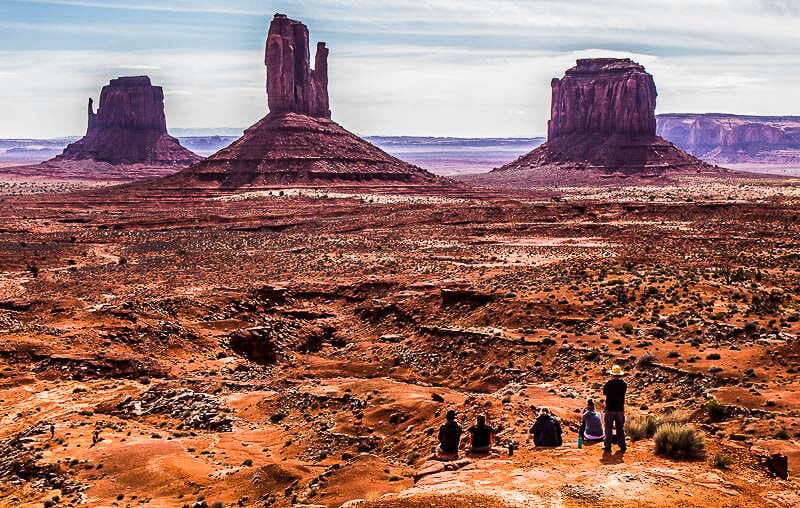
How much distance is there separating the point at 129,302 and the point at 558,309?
15.6 metres

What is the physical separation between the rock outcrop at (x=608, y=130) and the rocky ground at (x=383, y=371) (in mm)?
105466

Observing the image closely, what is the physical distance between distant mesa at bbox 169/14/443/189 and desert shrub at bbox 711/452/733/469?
99135mm

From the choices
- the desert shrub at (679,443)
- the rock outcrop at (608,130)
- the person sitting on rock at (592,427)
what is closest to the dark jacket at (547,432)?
the person sitting on rock at (592,427)

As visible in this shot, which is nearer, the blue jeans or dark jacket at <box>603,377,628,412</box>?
the blue jeans

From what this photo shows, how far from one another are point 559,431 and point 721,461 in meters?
2.91

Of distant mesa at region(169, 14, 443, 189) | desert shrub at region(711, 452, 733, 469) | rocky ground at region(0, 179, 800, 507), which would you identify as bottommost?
rocky ground at region(0, 179, 800, 507)

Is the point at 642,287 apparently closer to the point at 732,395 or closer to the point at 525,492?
the point at 732,395

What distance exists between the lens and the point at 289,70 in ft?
413

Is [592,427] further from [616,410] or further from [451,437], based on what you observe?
[451,437]

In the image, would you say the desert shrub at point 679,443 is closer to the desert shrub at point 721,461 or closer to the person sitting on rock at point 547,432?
the desert shrub at point 721,461

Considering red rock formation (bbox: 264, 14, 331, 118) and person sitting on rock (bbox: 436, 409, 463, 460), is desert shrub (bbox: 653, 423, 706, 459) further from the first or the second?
red rock formation (bbox: 264, 14, 331, 118)

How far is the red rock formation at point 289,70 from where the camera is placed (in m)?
126

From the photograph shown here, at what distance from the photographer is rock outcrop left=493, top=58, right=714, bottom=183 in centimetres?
14862

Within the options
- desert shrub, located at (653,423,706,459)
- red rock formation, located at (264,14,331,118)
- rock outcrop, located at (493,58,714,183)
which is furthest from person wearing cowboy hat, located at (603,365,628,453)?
rock outcrop, located at (493,58,714,183)
